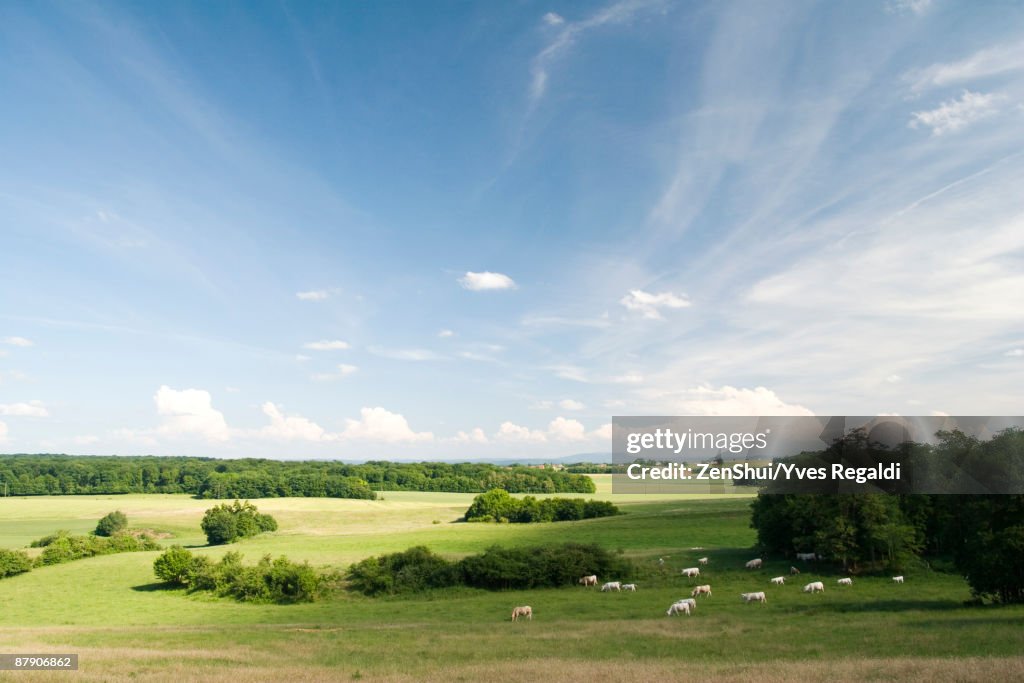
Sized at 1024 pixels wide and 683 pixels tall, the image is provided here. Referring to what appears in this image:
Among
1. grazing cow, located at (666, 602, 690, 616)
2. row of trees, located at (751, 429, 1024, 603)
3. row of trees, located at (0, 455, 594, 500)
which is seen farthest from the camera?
row of trees, located at (0, 455, 594, 500)

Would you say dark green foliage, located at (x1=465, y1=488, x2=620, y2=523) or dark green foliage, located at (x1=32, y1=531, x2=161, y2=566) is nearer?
dark green foliage, located at (x1=32, y1=531, x2=161, y2=566)

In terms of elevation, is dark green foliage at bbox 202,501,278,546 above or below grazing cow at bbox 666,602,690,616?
below

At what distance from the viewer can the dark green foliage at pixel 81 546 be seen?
263ft

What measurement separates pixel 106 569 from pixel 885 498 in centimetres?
8382

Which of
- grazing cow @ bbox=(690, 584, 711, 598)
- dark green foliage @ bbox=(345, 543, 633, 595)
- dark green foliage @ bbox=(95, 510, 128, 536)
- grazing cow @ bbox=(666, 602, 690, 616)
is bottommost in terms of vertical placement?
dark green foliage @ bbox=(95, 510, 128, 536)

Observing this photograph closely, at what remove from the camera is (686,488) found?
574ft

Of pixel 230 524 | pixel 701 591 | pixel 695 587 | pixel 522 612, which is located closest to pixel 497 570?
pixel 522 612

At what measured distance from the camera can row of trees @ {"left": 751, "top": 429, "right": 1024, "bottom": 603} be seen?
112 ft

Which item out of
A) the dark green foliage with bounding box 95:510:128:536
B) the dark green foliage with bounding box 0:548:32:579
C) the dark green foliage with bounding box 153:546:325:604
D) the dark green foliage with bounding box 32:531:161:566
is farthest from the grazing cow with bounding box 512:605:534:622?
the dark green foliage with bounding box 95:510:128:536

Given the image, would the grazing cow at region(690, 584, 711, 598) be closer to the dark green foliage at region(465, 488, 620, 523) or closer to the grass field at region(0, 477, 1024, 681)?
the grass field at region(0, 477, 1024, 681)

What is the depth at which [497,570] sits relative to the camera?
58.5m

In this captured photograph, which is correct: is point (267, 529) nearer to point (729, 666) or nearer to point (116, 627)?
point (116, 627)

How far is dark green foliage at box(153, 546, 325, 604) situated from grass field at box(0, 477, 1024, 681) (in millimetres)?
2050

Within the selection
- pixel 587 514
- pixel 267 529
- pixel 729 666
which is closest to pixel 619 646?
pixel 729 666
